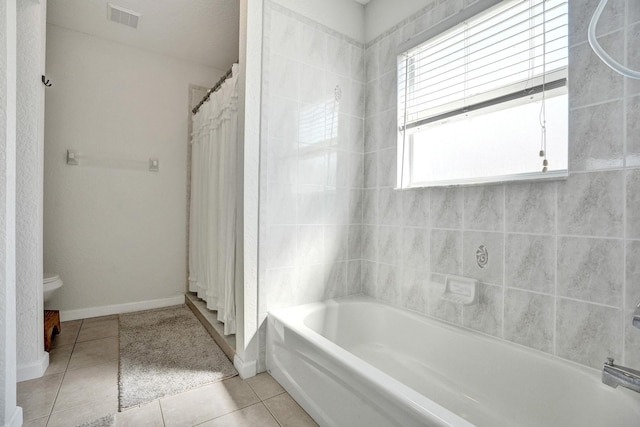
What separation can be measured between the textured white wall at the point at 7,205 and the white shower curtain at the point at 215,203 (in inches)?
42.1

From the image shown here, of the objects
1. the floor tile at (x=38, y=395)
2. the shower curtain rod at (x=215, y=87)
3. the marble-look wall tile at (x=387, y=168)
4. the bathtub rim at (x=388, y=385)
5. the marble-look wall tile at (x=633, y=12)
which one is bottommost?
the floor tile at (x=38, y=395)

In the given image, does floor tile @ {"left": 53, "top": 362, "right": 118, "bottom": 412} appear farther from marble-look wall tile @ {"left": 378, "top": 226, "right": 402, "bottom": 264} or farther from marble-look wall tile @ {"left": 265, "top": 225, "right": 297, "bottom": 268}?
marble-look wall tile @ {"left": 378, "top": 226, "right": 402, "bottom": 264}

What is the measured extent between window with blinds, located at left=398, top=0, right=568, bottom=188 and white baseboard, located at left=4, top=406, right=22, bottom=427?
2.24m

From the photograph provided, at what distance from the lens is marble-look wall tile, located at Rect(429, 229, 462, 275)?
1.62 metres

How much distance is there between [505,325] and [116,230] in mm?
3146

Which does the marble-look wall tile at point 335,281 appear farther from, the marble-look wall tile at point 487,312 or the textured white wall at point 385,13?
the textured white wall at point 385,13

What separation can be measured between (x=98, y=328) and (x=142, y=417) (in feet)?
4.58

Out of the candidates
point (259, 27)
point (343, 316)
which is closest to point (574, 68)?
point (259, 27)

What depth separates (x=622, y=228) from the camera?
110 cm

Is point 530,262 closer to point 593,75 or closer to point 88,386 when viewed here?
point 593,75

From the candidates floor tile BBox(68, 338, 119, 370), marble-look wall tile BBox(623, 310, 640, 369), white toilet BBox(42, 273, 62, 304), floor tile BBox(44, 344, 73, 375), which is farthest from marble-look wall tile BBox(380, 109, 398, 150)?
white toilet BBox(42, 273, 62, 304)

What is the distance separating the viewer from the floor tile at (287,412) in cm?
142

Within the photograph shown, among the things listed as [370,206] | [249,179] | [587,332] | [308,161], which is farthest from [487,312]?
[249,179]

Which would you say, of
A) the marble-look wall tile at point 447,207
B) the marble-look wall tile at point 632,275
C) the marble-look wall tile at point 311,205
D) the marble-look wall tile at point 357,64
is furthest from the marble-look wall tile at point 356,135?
the marble-look wall tile at point 632,275
